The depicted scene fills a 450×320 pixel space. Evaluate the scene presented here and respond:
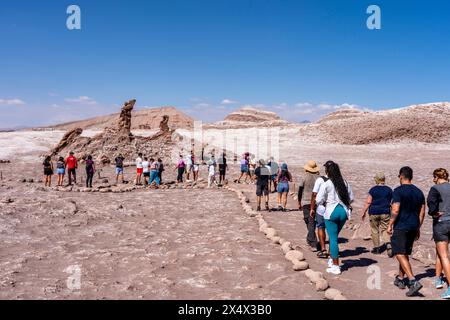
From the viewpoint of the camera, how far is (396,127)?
55.3 meters

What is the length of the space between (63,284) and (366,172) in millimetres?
25105

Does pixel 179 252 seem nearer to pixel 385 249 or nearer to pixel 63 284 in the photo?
pixel 63 284

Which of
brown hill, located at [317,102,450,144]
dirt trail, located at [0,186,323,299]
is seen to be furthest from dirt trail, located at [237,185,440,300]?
brown hill, located at [317,102,450,144]

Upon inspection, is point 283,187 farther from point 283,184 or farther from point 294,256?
point 294,256

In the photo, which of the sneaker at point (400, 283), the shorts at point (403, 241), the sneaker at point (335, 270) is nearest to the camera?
the shorts at point (403, 241)

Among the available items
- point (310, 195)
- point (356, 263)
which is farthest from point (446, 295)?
point (310, 195)

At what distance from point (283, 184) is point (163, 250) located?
593 cm

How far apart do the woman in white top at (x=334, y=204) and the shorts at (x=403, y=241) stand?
1096mm

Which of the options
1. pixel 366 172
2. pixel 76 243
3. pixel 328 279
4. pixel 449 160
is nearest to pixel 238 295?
pixel 328 279

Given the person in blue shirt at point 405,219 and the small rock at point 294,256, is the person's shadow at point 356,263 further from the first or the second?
the person in blue shirt at point 405,219

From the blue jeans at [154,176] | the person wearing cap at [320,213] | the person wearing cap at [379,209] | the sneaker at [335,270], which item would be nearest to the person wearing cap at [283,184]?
the person wearing cap at [379,209]

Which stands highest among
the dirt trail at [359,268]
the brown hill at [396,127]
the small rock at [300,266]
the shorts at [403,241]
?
the brown hill at [396,127]

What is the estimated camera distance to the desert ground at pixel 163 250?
23.6 feet

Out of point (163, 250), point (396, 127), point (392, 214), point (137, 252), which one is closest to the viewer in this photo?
point (392, 214)
